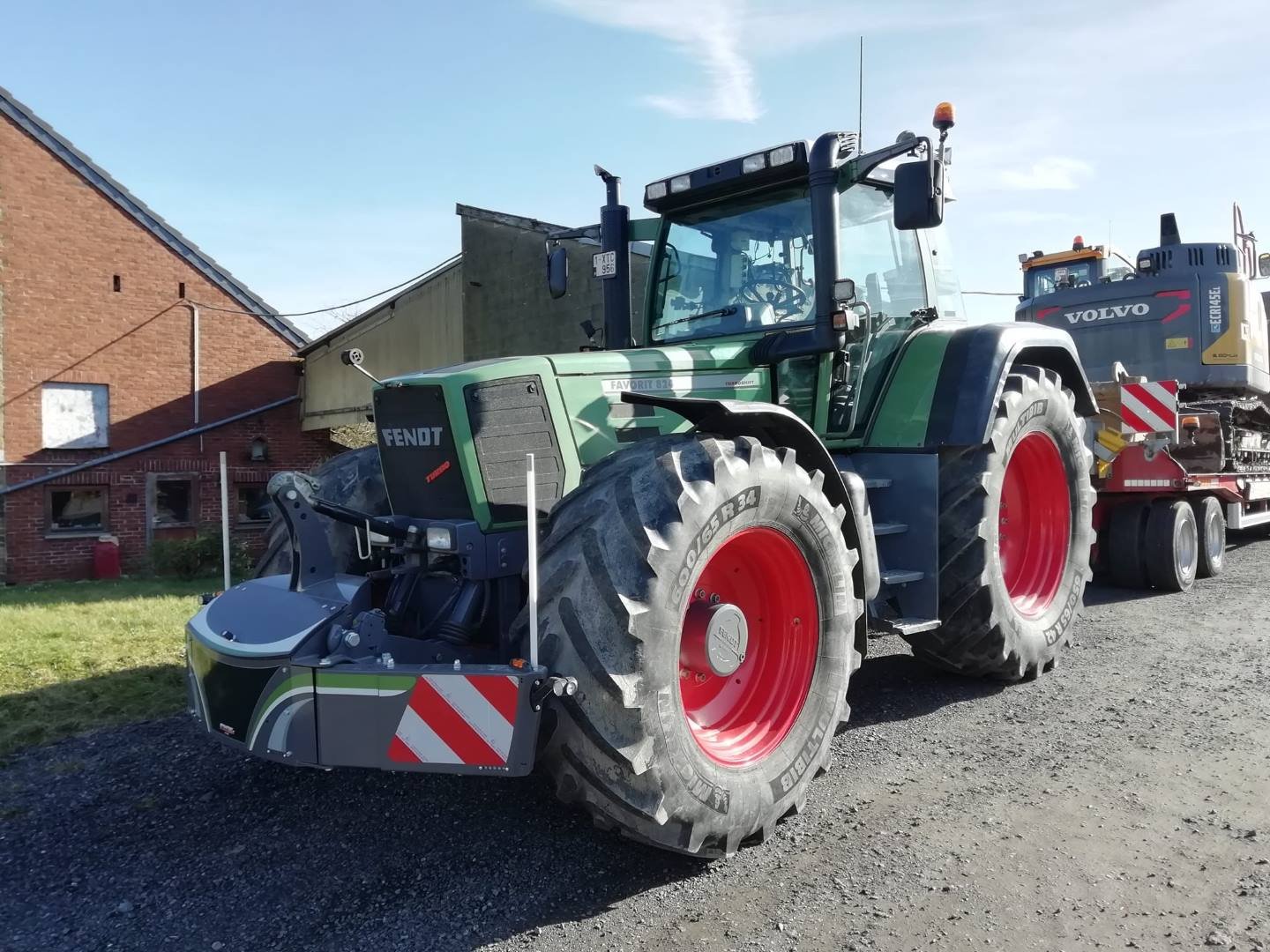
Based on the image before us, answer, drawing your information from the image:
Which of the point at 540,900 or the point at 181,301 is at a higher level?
the point at 181,301

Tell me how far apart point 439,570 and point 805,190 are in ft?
8.84

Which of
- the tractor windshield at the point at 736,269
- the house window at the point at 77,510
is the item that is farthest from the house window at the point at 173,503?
the tractor windshield at the point at 736,269

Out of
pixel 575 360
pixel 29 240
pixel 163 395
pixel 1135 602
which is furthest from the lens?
pixel 163 395

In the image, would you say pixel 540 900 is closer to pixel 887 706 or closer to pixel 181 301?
pixel 887 706

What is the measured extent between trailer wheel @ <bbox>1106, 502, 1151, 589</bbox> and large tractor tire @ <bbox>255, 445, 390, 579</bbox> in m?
6.82

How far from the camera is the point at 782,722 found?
3.68 m

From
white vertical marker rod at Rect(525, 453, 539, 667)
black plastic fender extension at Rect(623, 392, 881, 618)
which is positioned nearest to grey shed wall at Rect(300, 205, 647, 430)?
black plastic fender extension at Rect(623, 392, 881, 618)

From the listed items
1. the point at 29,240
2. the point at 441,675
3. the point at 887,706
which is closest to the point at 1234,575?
the point at 887,706

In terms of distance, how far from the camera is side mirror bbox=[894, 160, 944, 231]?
4.19 meters

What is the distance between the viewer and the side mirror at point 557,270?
5.59 metres

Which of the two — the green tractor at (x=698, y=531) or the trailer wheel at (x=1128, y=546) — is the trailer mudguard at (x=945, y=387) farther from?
the trailer wheel at (x=1128, y=546)

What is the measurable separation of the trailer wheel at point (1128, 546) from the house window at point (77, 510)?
15.3 meters

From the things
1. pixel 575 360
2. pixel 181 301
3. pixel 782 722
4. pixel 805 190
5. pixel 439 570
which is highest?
pixel 181 301

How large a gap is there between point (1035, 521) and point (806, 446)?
2660 mm
